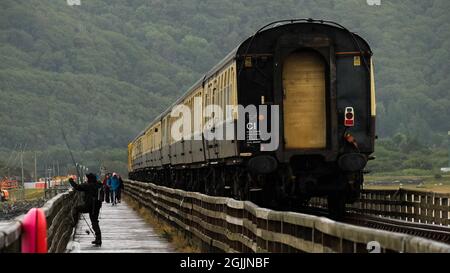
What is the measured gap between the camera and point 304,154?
2414 cm

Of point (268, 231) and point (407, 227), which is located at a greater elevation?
point (268, 231)

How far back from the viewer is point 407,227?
68.3 ft

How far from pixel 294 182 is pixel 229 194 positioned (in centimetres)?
444

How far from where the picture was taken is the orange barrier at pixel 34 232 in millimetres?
11281

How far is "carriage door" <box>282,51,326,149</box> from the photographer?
78.8 ft

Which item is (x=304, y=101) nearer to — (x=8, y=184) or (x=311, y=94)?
(x=311, y=94)

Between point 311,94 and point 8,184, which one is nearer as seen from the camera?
point 311,94

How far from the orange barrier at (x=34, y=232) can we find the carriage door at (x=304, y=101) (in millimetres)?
13004

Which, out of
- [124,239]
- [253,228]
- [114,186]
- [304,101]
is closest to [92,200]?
[124,239]

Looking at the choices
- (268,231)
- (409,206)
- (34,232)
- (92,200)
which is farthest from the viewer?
(409,206)

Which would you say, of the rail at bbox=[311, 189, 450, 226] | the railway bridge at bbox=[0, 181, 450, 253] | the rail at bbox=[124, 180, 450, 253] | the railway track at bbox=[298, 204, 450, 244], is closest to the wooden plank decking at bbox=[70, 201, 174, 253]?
the railway bridge at bbox=[0, 181, 450, 253]

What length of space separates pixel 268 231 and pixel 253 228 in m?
1.12

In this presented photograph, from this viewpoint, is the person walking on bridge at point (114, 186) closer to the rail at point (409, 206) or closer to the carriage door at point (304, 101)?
the rail at point (409, 206)

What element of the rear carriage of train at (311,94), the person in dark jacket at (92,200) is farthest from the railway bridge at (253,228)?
the rear carriage of train at (311,94)
